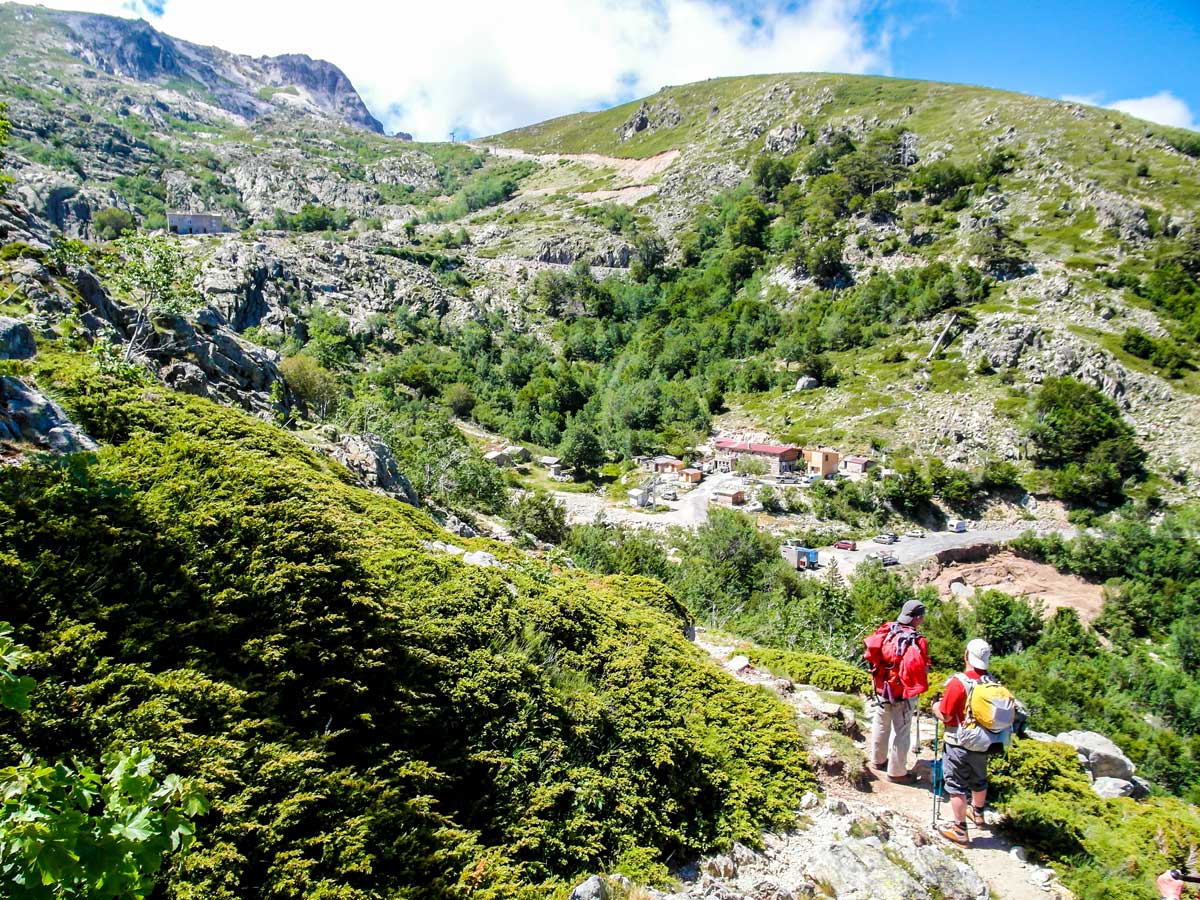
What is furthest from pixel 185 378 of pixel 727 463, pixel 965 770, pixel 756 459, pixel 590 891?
pixel 727 463

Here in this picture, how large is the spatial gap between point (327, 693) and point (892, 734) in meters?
6.83

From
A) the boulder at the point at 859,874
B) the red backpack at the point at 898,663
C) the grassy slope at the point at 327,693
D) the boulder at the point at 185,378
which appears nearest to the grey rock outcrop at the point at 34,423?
the grassy slope at the point at 327,693

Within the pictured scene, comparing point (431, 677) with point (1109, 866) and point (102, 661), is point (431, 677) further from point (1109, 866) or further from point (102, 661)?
point (1109, 866)

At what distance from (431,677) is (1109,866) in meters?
7.23

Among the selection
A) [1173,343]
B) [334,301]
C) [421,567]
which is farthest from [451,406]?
[1173,343]

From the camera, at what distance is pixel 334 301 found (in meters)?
77.1

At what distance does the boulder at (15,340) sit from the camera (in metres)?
6.83

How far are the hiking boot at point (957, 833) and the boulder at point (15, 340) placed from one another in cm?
1244

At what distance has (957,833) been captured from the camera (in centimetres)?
625

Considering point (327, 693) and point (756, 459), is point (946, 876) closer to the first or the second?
point (327, 693)

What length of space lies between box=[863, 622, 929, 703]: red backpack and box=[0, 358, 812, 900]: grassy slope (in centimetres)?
146

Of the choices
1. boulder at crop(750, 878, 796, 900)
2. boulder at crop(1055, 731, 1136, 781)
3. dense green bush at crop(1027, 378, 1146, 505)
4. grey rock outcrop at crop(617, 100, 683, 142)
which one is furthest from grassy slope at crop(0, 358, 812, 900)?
grey rock outcrop at crop(617, 100, 683, 142)

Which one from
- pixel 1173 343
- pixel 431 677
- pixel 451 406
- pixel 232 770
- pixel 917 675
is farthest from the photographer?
pixel 451 406

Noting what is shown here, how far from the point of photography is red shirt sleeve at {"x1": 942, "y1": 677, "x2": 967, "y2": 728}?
6094mm
